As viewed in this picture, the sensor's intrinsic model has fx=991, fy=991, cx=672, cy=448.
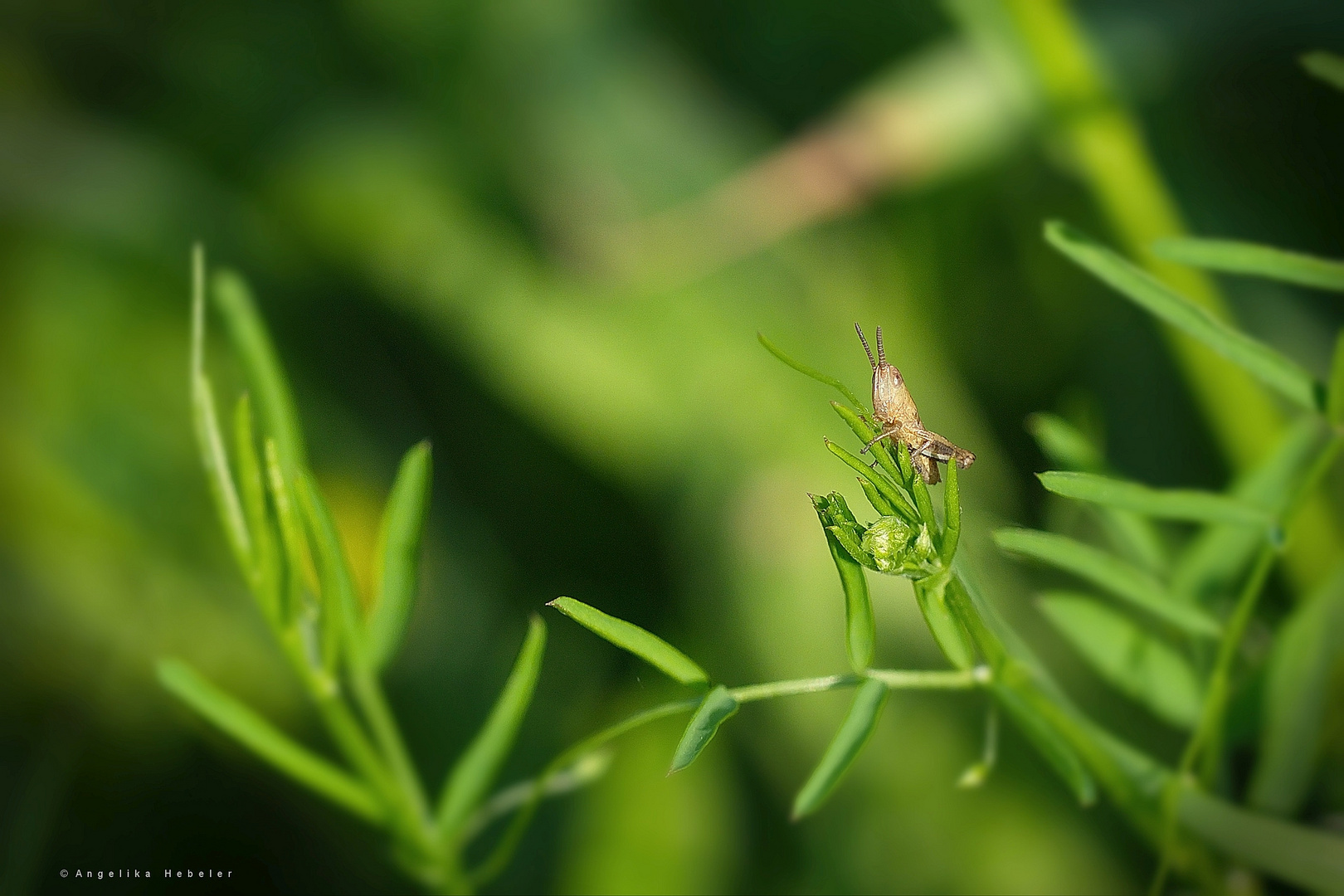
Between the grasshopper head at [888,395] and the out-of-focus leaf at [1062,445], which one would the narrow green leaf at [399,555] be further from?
the out-of-focus leaf at [1062,445]

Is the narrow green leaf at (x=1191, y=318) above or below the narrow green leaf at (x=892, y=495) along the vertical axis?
above

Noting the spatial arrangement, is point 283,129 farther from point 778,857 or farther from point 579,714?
point 778,857

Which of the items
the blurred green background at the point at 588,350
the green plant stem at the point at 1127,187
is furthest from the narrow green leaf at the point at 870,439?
the green plant stem at the point at 1127,187

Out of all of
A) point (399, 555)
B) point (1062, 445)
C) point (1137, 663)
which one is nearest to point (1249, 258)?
point (1062, 445)

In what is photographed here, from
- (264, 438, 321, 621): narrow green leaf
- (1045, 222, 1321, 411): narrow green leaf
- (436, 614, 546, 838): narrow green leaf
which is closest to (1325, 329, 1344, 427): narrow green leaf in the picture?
(1045, 222, 1321, 411): narrow green leaf

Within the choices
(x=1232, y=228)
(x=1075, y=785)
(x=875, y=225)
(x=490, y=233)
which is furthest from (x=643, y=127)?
(x=1075, y=785)
